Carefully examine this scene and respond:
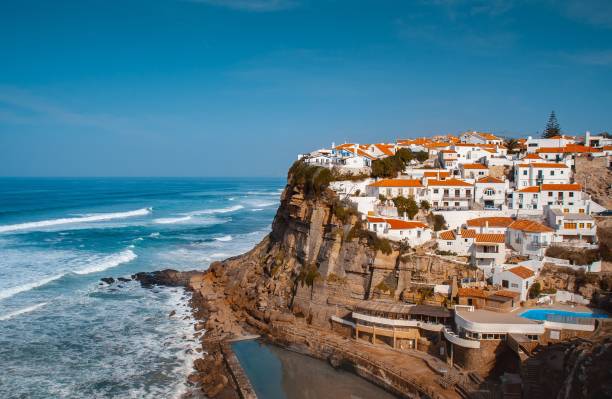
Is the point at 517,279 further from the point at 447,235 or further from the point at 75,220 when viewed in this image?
the point at 75,220

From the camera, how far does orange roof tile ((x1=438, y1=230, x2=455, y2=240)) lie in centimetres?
2938

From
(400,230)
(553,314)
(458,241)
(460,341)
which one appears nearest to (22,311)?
(400,230)

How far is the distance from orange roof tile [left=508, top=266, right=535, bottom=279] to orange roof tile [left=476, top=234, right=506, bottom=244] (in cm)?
200

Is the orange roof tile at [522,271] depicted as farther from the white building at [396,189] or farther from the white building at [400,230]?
the white building at [396,189]

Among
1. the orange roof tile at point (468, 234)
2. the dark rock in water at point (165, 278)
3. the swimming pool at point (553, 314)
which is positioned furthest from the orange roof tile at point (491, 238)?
the dark rock in water at point (165, 278)

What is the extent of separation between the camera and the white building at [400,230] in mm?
28891

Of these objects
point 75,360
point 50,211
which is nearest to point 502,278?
point 75,360

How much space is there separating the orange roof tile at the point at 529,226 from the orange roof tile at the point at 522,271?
337 cm

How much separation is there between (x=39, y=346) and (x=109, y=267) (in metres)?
17.9

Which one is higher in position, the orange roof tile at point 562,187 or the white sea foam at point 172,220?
the orange roof tile at point 562,187

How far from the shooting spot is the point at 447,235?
29.6 metres

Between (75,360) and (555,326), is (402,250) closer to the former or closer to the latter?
(555,326)

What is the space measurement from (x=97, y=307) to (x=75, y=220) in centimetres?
4533

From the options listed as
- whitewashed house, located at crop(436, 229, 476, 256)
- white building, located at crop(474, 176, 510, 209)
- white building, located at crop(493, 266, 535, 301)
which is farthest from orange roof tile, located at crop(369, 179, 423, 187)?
white building, located at crop(493, 266, 535, 301)
